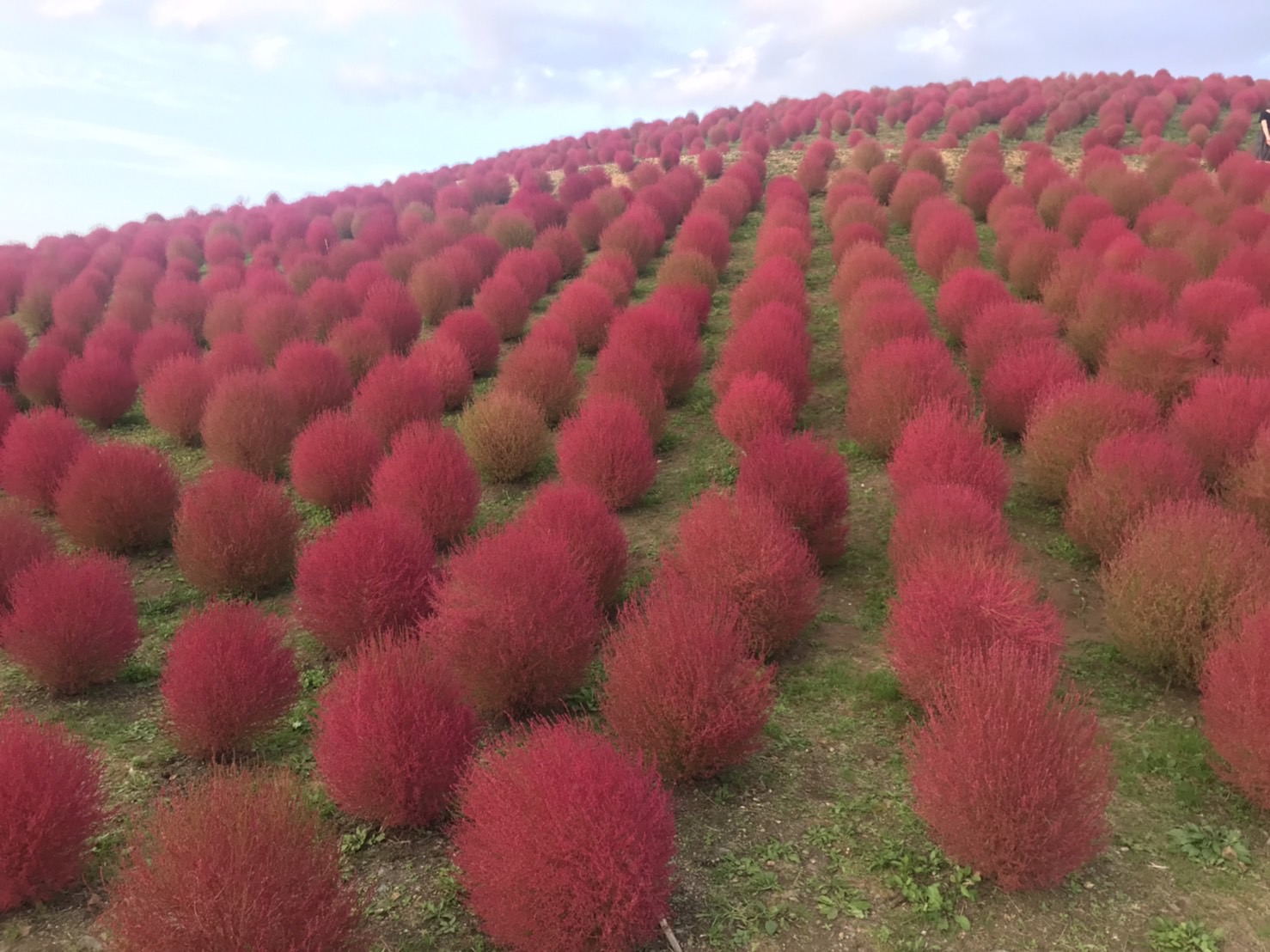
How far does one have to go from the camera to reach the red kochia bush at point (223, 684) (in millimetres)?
4434

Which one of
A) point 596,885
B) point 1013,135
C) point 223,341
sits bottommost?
point 596,885

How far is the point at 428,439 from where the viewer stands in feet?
23.4

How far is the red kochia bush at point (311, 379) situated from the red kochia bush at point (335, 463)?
1.68m

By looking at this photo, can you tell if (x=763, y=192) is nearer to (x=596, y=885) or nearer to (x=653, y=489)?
(x=653, y=489)

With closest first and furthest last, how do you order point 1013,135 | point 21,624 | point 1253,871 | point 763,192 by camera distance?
1. point 1253,871
2. point 21,624
3. point 763,192
4. point 1013,135

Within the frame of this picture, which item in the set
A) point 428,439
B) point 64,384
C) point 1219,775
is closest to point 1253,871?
point 1219,775

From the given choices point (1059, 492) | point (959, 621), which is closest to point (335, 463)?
point (959, 621)

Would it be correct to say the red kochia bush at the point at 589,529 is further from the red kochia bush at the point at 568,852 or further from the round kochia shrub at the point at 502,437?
the red kochia bush at the point at 568,852

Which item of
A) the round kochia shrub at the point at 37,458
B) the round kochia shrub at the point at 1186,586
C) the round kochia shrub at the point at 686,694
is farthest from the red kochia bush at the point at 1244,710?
the round kochia shrub at the point at 37,458

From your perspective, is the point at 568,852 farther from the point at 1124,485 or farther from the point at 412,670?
→ the point at 1124,485

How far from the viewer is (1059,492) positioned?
6.83 metres

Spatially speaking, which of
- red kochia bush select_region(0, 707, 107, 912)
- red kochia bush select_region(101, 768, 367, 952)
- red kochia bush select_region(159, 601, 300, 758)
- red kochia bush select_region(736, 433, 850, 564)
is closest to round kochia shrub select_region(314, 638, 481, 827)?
red kochia bush select_region(101, 768, 367, 952)

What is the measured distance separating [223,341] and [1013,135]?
21107mm

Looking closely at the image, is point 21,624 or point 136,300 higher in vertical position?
point 136,300
